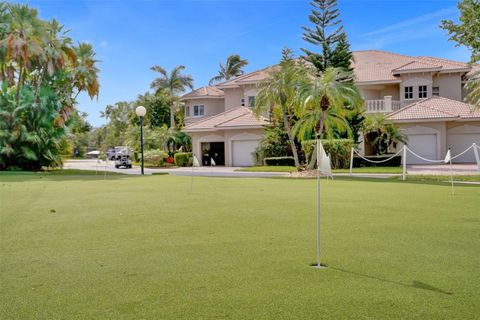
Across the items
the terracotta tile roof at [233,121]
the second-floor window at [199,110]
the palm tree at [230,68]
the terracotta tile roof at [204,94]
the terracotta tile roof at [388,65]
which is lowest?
the terracotta tile roof at [233,121]

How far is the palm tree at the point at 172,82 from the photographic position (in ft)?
181

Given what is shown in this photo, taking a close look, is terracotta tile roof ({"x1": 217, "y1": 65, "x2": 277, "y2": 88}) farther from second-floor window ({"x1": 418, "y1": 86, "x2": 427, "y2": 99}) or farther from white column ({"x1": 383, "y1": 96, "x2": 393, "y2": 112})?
second-floor window ({"x1": 418, "y1": 86, "x2": 427, "y2": 99})

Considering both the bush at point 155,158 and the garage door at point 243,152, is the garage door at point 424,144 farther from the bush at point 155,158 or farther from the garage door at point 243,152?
the bush at point 155,158

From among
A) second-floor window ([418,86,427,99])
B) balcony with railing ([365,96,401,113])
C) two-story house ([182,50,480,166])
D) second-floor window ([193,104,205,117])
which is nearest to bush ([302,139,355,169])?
two-story house ([182,50,480,166])

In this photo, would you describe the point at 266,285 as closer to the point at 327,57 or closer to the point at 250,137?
the point at 327,57

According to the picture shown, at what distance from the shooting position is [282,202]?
1215cm

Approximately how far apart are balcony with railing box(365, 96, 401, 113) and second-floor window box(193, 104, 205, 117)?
18.9 m

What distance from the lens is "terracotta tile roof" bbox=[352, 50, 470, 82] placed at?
38125mm

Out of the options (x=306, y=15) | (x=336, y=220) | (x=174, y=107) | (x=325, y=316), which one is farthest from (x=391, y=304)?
(x=174, y=107)

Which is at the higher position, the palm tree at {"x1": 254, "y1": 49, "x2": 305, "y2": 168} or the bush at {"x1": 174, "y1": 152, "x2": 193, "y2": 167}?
the palm tree at {"x1": 254, "y1": 49, "x2": 305, "y2": 168}

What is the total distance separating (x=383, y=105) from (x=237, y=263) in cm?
3478

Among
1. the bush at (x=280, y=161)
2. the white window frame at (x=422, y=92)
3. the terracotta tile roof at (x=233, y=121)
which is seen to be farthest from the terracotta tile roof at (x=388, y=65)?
the bush at (x=280, y=161)

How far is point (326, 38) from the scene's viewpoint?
3384 cm

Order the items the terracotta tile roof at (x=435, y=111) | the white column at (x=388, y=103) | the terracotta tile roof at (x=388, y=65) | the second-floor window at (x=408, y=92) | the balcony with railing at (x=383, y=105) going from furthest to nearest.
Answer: the second-floor window at (x=408, y=92) < the terracotta tile roof at (x=388, y=65) < the balcony with railing at (x=383, y=105) < the white column at (x=388, y=103) < the terracotta tile roof at (x=435, y=111)
